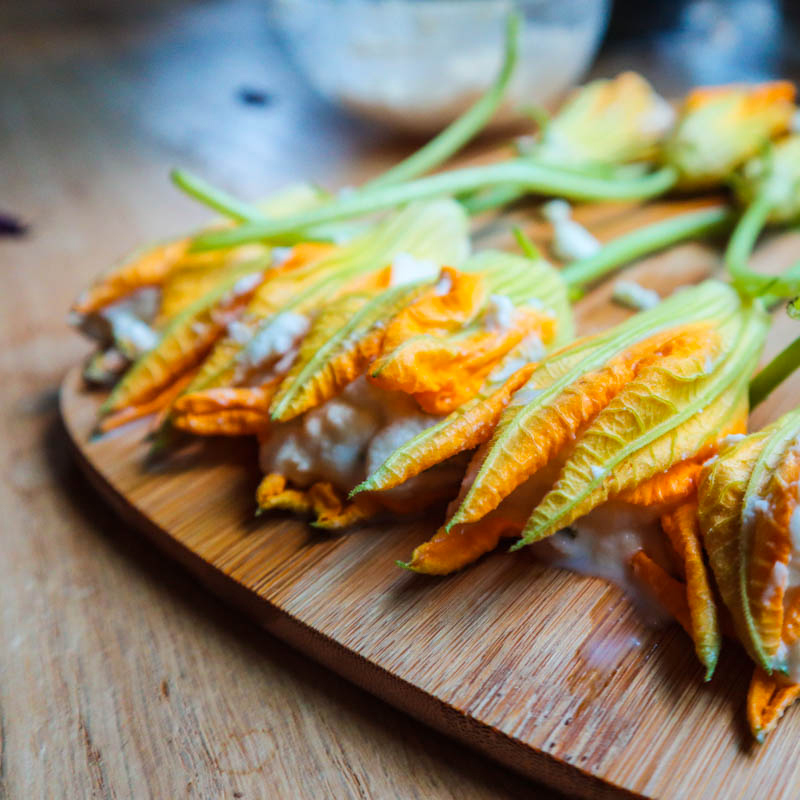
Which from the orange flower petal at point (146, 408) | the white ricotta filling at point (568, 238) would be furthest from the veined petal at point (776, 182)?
the orange flower petal at point (146, 408)

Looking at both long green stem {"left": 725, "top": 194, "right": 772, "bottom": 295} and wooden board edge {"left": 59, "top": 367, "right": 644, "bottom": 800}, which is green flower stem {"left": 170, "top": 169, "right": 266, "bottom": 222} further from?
long green stem {"left": 725, "top": 194, "right": 772, "bottom": 295}

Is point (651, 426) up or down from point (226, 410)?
up

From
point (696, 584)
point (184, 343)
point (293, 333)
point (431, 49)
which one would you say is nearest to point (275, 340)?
point (293, 333)

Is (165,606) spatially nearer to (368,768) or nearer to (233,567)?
(233,567)

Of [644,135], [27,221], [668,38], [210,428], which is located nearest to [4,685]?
[210,428]

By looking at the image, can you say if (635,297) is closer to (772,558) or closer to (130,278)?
(772,558)
